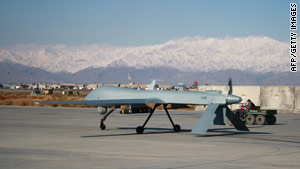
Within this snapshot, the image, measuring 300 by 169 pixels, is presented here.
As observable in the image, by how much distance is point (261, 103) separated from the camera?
2440 inches

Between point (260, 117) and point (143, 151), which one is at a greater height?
point (260, 117)

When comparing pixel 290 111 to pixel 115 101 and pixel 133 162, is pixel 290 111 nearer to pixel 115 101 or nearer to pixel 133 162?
pixel 115 101

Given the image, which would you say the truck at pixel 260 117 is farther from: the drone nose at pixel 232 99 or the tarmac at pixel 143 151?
the drone nose at pixel 232 99

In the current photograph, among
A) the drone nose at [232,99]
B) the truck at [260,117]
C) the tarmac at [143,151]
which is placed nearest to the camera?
the tarmac at [143,151]

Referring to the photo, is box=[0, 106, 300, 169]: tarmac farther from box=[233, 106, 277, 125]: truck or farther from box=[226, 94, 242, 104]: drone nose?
box=[233, 106, 277, 125]: truck

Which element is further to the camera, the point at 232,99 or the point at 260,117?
the point at 260,117

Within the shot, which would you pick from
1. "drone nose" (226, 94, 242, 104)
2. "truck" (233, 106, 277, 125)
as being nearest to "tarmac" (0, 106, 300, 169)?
"drone nose" (226, 94, 242, 104)

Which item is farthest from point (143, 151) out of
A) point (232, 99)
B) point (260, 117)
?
point (260, 117)

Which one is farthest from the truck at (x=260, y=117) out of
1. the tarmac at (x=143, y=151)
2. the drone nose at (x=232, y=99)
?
the drone nose at (x=232, y=99)

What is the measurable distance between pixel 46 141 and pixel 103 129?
7413 mm

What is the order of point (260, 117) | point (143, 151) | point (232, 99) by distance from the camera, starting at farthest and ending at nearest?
point (260, 117) < point (232, 99) < point (143, 151)

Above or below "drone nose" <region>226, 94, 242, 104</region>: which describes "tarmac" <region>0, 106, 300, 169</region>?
below

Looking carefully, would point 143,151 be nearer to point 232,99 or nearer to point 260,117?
point 232,99

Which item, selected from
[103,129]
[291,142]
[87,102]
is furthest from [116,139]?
[291,142]
